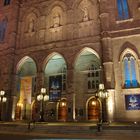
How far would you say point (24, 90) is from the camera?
25.5m

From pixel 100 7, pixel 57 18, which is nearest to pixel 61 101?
pixel 57 18

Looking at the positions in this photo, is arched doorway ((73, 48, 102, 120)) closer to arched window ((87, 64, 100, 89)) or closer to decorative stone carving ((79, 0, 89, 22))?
arched window ((87, 64, 100, 89))

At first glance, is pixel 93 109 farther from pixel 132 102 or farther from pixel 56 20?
pixel 56 20

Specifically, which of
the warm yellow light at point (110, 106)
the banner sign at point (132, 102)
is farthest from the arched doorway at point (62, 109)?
the banner sign at point (132, 102)

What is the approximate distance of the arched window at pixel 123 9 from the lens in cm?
2170

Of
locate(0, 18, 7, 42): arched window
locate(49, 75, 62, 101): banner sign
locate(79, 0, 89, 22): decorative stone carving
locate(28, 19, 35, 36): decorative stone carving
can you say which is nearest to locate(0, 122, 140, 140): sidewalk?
locate(49, 75, 62, 101): banner sign

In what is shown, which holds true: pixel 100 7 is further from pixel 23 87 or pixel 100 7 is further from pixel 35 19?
pixel 23 87

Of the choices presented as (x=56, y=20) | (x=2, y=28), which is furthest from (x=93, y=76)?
(x=2, y=28)

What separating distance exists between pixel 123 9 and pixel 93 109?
12414 mm

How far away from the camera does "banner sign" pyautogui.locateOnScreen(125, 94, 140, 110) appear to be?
1850 cm

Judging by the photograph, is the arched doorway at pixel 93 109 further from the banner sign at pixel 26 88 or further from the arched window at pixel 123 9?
the arched window at pixel 123 9

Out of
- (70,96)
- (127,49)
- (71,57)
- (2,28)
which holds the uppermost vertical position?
(2,28)

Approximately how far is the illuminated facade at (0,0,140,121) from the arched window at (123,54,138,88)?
3.8 inches

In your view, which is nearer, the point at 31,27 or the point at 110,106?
the point at 110,106
